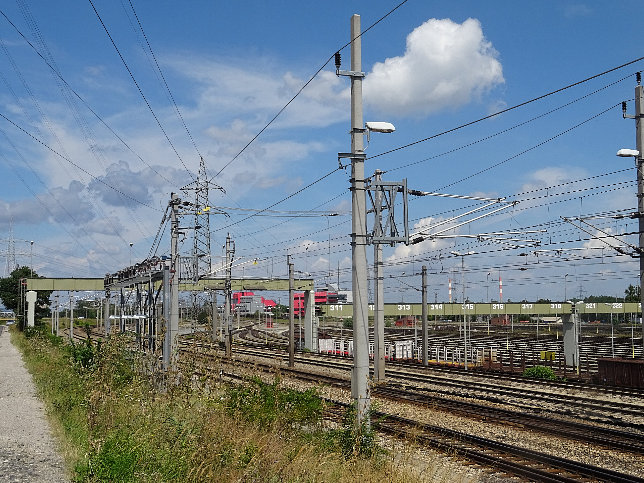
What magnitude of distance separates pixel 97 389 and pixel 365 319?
16.8 ft

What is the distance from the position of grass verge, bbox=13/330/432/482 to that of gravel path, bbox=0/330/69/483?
13.0 inches

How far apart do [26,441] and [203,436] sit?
5.38 metres

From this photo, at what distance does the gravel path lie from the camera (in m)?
9.44

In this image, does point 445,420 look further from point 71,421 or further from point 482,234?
point 71,421

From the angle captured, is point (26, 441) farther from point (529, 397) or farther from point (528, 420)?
point (529, 397)

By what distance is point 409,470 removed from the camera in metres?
9.87

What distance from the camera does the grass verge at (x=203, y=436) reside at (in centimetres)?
789

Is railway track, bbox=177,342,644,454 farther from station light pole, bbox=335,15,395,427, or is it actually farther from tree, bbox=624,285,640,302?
tree, bbox=624,285,640,302

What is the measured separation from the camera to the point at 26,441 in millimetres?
12219

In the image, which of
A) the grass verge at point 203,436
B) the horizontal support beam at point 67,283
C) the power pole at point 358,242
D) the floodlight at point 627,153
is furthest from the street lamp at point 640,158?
the horizontal support beam at point 67,283

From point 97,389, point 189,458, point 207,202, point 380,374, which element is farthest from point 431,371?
point 189,458

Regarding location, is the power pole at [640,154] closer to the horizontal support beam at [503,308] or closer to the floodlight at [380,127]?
the floodlight at [380,127]

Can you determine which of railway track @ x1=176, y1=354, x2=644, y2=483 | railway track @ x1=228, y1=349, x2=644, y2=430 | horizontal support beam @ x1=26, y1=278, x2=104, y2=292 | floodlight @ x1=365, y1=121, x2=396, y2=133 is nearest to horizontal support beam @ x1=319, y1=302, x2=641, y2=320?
horizontal support beam @ x1=26, y1=278, x2=104, y2=292

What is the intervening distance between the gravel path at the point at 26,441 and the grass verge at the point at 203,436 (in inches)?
13.0
